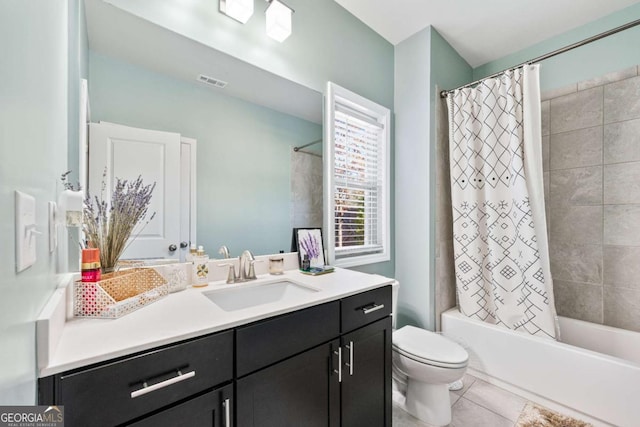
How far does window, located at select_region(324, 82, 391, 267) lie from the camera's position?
179 centimetres

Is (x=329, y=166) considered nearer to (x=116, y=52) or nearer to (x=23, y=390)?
(x=116, y=52)

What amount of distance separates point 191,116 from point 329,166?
85 cm

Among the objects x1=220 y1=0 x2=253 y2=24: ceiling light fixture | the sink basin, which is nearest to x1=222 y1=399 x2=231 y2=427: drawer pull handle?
the sink basin

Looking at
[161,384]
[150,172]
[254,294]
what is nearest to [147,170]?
[150,172]

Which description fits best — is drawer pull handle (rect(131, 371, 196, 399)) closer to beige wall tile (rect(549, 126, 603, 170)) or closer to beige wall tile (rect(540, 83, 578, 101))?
beige wall tile (rect(549, 126, 603, 170))

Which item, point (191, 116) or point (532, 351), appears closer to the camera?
point (191, 116)

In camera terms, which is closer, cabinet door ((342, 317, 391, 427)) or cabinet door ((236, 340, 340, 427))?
cabinet door ((236, 340, 340, 427))

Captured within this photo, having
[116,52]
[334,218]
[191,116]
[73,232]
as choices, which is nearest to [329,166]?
[334,218]

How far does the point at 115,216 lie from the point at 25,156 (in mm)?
626

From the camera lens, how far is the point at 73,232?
3.33ft

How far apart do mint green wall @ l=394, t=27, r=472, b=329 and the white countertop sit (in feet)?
3.79

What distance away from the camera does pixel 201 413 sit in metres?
0.76

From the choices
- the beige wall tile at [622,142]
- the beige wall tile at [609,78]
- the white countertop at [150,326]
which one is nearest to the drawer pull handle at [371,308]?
the white countertop at [150,326]

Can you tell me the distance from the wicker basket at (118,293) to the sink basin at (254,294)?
0.21 m
